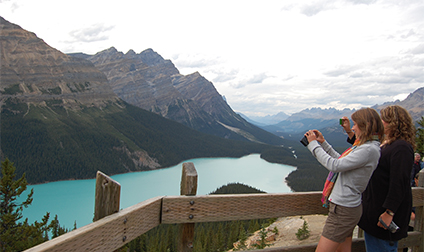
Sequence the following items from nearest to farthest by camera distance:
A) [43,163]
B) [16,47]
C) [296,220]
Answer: [296,220]
[43,163]
[16,47]

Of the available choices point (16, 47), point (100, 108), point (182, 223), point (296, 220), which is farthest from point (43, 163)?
point (182, 223)

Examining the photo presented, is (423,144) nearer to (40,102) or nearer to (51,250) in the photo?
(51,250)

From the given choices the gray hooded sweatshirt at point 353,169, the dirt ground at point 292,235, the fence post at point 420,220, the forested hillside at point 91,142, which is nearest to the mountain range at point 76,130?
the forested hillside at point 91,142

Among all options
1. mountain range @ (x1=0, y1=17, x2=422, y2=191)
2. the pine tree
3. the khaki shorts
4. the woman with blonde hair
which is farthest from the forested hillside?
the woman with blonde hair

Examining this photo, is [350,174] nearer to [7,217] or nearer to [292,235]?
[292,235]

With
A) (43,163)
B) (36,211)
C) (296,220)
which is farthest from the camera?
(43,163)

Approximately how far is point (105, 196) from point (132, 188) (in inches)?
3266

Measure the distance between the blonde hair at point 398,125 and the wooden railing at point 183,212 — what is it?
1.20 metres

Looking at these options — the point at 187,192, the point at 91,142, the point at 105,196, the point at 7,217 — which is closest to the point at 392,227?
the point at 187,192

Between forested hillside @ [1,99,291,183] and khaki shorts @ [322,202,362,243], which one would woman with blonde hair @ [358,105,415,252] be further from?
forested hillside @ [1,99,291,183]

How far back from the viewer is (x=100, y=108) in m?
161

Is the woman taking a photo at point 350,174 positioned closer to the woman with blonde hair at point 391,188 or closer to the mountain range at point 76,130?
the woman with blonde hair at point 391,188

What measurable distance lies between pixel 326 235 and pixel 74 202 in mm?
73247

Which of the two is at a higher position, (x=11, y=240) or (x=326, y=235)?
(x=326, y=235)
